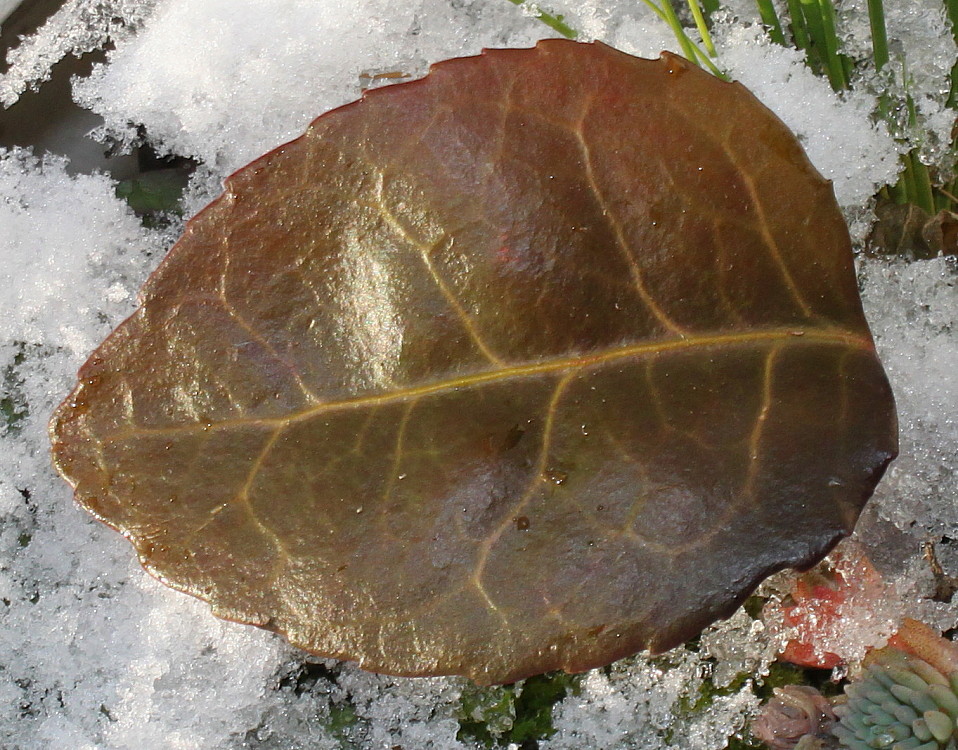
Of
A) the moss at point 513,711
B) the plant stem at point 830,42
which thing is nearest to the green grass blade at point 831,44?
the plant stem at point 830,42

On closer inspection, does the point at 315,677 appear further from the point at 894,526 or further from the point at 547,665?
the point at 894,526

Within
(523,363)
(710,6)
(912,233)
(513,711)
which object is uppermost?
(710,6)

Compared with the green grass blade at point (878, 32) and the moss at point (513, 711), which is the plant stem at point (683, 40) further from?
the moss at point (513, 711)

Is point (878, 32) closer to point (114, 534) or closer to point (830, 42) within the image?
point (830, 42)

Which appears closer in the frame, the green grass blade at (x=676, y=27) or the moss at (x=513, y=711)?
the green grass blade at (x=676, y=27)

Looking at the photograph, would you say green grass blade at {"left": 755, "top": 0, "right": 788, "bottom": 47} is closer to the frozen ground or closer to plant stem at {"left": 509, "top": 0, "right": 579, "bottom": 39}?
the frozen ground

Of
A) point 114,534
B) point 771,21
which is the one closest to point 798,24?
point 771,21

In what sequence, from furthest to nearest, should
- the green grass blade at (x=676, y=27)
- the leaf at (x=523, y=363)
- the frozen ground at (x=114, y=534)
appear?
the frozen ground at (x=114, y=534)
the green grass blade at (x=676, y=27)
the leaf at (x=523, y=363)

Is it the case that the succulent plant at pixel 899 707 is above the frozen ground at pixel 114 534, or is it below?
below
